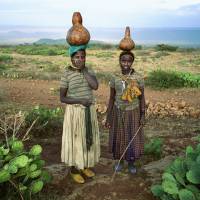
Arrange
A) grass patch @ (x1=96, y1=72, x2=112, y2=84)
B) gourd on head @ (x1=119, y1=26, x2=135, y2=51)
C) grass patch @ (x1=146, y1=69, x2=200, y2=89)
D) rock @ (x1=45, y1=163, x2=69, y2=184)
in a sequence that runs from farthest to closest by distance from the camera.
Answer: grass patch @ (x1=96, y1=72, x2=112, y2=84), grass patch @ (x1=146, y1=69, x2=200, y2=89), rock @ (x1=45, y1=163, x2=69, y2=184), gourd on head @ (x1=119, y1=26, x2=135, y2=51)

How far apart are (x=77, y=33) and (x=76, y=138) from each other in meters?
1.08

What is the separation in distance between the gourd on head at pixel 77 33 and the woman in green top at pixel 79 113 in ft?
0.37

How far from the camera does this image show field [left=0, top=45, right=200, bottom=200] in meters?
4.89

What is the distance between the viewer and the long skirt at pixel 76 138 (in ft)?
16.0

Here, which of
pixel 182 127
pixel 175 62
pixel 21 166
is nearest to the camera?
pixel 21 166

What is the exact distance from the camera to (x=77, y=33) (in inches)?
184

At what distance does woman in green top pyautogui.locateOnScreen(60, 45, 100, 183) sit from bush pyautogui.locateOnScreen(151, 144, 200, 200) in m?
0.90

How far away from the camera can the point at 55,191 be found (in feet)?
15.8

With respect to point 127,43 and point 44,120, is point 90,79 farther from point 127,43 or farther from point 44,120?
point 44,120

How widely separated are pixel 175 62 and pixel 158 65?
1.71 m

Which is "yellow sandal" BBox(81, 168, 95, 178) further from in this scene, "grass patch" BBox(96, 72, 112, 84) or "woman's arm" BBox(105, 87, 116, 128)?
"grass patch" BBox(96, 72, 112, 84)

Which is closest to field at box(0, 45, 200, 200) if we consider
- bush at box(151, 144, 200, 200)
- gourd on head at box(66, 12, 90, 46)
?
bush at box(151, 144, 200, 200)

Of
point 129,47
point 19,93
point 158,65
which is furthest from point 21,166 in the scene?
point 158,65

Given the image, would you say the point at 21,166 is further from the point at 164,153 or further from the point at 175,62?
the point at 175,62
